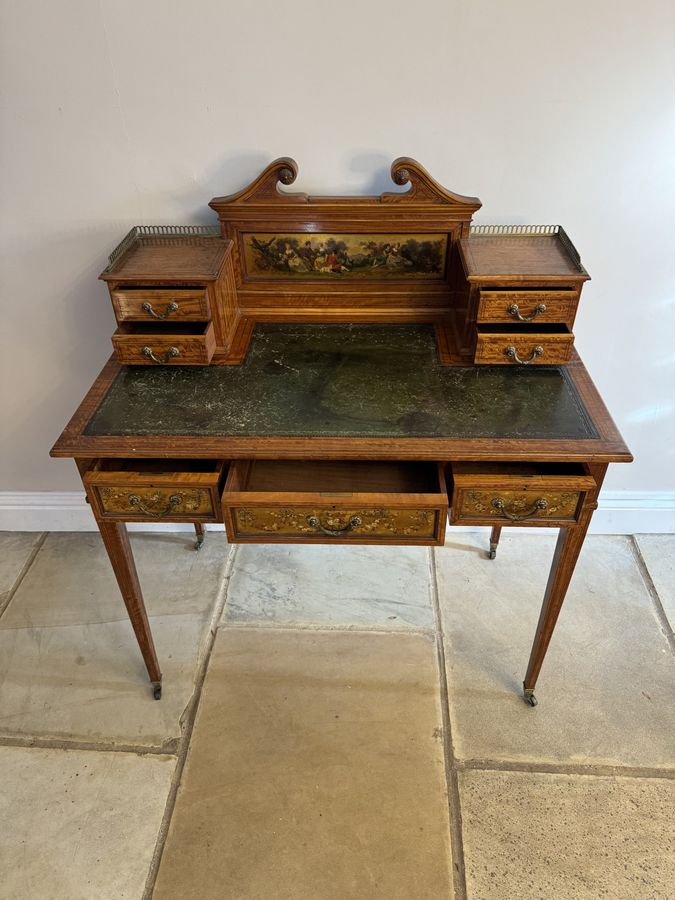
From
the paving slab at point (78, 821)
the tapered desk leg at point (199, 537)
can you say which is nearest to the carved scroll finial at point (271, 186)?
the tapered desk leg at point (199, 537)

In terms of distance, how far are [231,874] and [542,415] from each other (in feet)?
4.29

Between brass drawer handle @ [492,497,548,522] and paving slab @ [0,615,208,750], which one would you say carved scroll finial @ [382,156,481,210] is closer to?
brass drawer handle @ [492,497,548,522]

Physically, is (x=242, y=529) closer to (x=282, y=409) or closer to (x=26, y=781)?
(x=282, y=409)

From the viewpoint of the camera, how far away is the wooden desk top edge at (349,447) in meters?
1.41

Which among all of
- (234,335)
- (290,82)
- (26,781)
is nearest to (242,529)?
(234,335)

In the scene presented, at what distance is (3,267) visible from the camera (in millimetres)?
1963

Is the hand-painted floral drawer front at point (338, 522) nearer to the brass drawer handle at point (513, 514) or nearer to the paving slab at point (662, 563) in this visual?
the brass drawer handle at point (513, 514)

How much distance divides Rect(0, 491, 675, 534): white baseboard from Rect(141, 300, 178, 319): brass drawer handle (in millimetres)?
1115

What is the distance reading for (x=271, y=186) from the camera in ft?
5.61

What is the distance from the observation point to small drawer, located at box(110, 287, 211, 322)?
1604mm

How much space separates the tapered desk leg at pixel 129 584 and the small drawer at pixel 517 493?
82 cm

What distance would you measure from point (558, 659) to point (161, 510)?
4.33 feet

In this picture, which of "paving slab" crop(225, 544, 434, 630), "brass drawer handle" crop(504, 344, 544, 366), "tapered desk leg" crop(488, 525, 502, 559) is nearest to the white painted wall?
"brass drawer handle" crop(504, 344, 544, 366)

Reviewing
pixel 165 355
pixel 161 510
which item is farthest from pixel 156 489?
pixel 165 355
